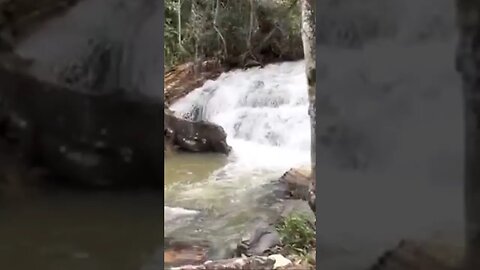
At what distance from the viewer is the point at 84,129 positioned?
1.18 meters

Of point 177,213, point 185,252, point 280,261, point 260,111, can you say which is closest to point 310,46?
point 280,261

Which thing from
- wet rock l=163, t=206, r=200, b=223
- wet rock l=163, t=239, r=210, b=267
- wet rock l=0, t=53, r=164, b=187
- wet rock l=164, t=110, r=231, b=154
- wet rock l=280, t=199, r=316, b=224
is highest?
wet rock l=0, t=53, r=164, b=187

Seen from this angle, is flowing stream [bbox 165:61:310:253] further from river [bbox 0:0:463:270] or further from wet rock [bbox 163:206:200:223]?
river [bbox 0:0:463:270]

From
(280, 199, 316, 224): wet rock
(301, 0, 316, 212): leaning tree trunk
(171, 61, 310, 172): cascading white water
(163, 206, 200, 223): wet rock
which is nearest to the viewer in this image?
(301, 0, 316, 212): leaning tree trunk

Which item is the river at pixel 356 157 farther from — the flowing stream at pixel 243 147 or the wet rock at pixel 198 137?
the wet rock at pixel 198 137

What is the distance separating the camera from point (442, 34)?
117cm

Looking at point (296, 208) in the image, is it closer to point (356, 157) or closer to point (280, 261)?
point (280, 261)

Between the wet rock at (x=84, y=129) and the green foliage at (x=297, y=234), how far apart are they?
1813 millimetres

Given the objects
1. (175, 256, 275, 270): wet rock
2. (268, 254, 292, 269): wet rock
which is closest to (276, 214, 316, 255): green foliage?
(268, 254, 292, 269): wet rock

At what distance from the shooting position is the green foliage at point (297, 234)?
9.65ft

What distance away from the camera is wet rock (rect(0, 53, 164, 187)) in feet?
3.81

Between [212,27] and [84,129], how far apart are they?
423 cm

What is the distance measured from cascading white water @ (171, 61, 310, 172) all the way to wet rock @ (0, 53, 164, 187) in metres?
3.29

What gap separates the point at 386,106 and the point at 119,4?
501mm
